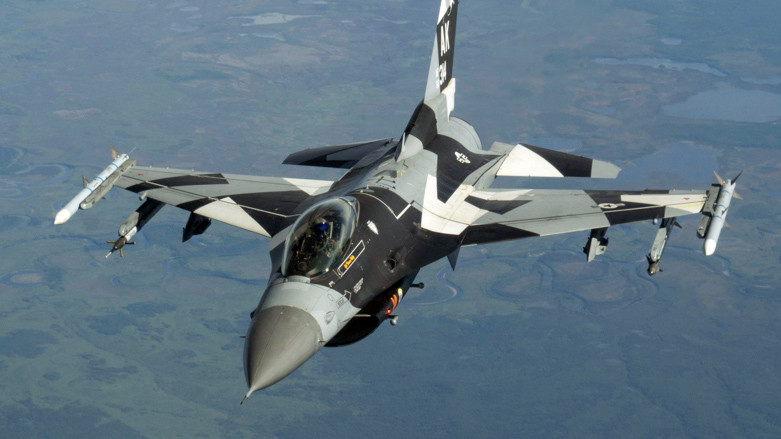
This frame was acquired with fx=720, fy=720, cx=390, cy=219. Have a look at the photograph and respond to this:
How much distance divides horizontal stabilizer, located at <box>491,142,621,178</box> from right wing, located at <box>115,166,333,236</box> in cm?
859

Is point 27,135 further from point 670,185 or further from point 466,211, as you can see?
point 466,211

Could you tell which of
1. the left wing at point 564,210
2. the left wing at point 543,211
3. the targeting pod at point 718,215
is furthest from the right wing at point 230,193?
the targeting pod at point 718,215

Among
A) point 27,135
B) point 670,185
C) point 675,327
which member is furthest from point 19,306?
point 670,185

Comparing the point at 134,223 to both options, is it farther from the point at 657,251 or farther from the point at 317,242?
the point at 657,251

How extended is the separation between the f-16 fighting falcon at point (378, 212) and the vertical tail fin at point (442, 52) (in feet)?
0.28

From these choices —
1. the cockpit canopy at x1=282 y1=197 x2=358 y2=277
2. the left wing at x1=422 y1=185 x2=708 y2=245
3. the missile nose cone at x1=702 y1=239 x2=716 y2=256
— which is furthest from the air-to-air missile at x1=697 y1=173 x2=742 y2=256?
the cockpit canopy at x1=282 y1=197 x2=358 y2=277

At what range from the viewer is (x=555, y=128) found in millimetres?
188250

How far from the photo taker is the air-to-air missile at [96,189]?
2367cm

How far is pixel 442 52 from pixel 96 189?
15.7 meters

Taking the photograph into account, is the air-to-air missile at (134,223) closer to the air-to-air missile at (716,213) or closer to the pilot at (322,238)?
the pilot at (322,238)

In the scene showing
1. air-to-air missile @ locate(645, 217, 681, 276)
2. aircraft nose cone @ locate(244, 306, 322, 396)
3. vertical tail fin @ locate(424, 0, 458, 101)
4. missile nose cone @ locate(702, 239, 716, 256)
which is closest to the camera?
aircraft nose cone @ locate(244, 306, 322, 396)

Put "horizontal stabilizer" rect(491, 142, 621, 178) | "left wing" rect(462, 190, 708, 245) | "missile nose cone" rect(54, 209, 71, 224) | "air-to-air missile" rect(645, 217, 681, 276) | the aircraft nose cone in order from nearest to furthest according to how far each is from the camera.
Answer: the aircraft nose cone < "missile nose cone" rect(54, 209, 71, 224) < "air-to-air missile" rect(645, 217, 681, 276) < "left wing" rect(462, 190, 708, 245) < "horizontal stabilizer" rect(491, 142, 621, 178)

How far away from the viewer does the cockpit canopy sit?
1911 centimetres

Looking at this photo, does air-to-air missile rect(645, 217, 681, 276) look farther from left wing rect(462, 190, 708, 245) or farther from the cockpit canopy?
the cockpit canopy
